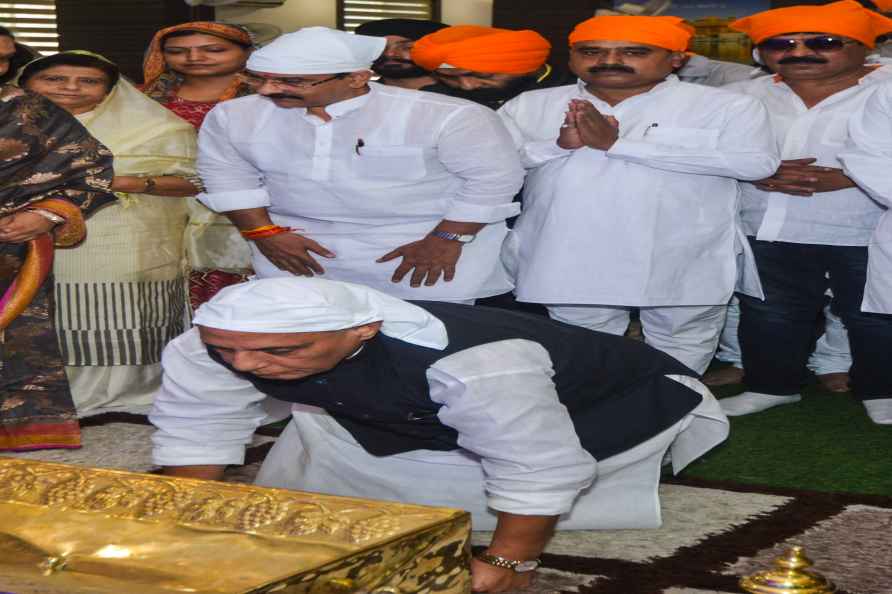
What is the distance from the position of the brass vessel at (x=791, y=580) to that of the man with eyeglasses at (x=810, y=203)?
6.56 ft

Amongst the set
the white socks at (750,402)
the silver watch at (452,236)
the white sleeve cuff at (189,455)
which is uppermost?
the silver watch at (452,236)

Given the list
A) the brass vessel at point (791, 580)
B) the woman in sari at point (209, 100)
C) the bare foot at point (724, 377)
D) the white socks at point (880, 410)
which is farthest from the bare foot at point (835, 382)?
the brass vessel at point (791, 580)

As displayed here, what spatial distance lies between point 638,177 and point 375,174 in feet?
2.34

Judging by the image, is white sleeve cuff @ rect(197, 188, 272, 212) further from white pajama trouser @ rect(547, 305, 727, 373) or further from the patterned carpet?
white pajama trouser @ rect(547, 305, 727, 373)

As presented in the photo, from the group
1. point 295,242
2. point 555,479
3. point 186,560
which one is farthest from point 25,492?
point 295,242

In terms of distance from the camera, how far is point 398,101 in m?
3.39

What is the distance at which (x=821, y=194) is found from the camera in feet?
12.2

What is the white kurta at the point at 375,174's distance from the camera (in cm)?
336

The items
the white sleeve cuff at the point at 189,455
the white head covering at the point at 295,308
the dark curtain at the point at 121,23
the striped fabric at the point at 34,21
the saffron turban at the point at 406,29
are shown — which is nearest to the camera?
the white head covering at the point at 295,308

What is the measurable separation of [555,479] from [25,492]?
872mm

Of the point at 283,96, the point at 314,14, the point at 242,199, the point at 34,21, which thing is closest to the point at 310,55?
the point at 283,96

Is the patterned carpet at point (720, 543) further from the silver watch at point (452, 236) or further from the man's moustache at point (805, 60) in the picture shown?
the man's moustache at point (805, 60)

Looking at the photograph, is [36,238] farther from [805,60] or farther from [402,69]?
[805,60]

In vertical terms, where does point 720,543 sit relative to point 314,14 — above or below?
above
